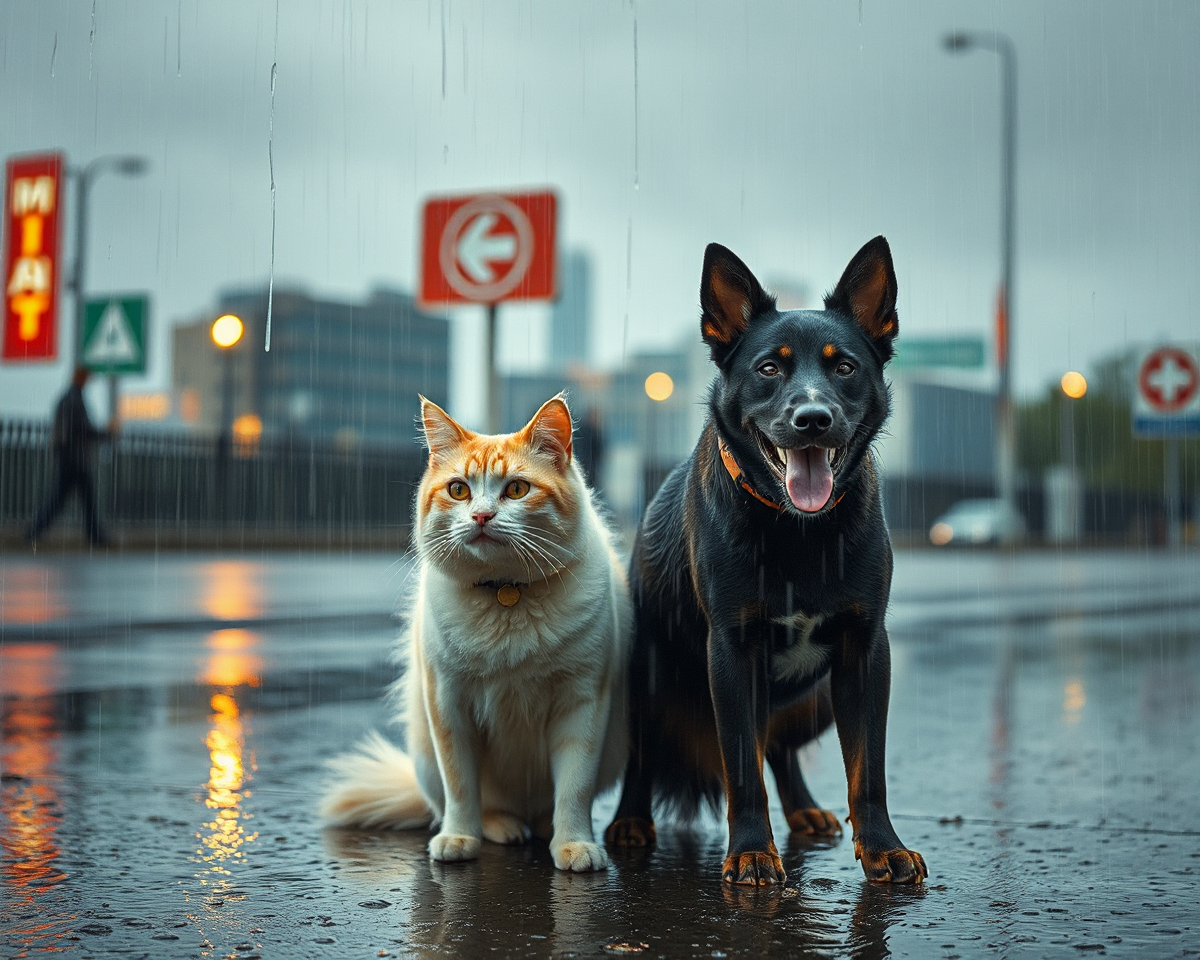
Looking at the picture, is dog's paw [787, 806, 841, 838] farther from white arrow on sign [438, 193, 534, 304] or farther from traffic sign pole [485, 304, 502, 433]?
traffic sign pole [485, 304, 502, 433]

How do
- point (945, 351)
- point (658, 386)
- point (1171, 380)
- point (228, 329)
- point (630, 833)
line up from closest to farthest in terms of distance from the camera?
1. point (630, 833)
2. point (228, 329)
3. point (1171, 380)
4. point (945, 351)
5. point (658, 386)

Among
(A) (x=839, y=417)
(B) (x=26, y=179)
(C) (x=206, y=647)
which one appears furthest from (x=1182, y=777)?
(B) (x=26, y=179)

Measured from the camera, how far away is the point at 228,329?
651 inches

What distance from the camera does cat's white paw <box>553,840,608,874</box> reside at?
3.95 metres

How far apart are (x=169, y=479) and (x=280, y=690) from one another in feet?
65.3

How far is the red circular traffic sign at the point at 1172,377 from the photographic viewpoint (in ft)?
74.1

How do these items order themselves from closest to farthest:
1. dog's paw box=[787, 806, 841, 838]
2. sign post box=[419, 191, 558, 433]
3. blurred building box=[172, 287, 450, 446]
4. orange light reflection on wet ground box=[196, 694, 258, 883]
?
orange light reflection on wet ground box=[196, 694, 258, 883], dog's paw box=[787, 806, 841, 838], sign post box=[419, 191, 558, 433], blurred building box=[172, 287, 450, 446]

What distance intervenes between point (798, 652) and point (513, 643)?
30.3 inches

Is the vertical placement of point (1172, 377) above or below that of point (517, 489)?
above

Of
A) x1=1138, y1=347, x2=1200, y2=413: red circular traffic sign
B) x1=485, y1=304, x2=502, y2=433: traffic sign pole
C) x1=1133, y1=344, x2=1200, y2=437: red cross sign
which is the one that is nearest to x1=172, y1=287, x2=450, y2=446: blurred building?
x1=1133, y1=344, x2=1200, y2=437: red cross sign

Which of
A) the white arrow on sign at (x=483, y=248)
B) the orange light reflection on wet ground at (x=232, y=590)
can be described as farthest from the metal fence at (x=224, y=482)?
the white arrow on sign at (x=483, y=248)

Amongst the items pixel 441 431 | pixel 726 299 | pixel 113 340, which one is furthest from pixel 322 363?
pixel 726 299

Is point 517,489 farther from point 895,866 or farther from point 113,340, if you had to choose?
point 113,340

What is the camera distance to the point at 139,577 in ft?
53.8
